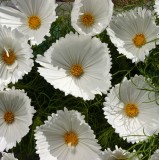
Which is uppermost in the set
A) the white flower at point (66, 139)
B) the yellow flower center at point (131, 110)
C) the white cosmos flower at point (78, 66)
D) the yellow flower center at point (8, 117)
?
the white cosmos flower at point (78, 66)

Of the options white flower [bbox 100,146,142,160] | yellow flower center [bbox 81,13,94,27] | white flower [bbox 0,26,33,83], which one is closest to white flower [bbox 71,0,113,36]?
yellow flower center [bbox 81,13,94,27]

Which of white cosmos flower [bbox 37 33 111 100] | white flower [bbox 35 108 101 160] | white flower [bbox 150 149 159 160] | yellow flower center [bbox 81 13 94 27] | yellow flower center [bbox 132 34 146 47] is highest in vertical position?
yellow flower center [bbox 81 13 94 27]

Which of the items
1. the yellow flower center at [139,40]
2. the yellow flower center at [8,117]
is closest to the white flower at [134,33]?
the yellow flower center at [139,40]

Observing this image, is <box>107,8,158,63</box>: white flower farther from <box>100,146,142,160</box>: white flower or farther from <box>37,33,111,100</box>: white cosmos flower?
<box>100,146,142,160</box>: white flower

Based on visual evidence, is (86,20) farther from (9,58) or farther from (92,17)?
(9,58)

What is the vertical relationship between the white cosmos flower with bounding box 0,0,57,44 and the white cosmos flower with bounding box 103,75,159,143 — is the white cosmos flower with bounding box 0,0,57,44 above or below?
above

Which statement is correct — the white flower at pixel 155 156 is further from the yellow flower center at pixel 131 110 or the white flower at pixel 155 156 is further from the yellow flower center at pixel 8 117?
the yellow flower center at pixel 8 117
